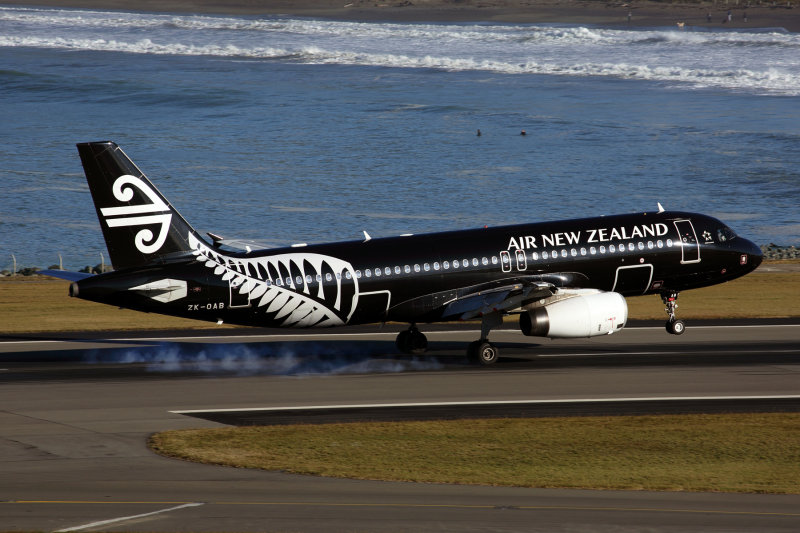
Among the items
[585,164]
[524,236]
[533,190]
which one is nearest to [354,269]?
[524,236]

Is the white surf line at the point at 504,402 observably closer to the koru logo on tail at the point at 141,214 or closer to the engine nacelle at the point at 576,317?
the engine nacelle at the point at 576,317

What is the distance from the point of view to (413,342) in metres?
46.3

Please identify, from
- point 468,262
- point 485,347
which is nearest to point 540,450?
point 485,347

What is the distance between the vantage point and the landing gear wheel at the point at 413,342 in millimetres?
46312

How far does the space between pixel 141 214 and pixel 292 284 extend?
6127mm

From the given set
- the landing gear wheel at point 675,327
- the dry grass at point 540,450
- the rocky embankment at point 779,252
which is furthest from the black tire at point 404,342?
the rocky embankment at point 779,252

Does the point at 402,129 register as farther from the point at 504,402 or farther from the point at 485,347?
the point at 504,402

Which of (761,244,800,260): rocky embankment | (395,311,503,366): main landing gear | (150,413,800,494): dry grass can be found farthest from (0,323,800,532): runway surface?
(761,244,800,260): rocky embankment

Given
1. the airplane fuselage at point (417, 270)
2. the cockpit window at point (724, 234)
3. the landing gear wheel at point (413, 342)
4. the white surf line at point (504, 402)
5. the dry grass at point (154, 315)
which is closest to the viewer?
the white surf line at point (504, 402)

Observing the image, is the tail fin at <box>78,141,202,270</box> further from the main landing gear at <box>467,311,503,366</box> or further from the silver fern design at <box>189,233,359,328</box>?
the main landing gear at <box>467,311,503,366</box>

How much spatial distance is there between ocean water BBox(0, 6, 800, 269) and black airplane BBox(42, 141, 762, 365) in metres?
41.1

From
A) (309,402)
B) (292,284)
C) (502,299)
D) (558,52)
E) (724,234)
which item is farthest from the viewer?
(558,52)

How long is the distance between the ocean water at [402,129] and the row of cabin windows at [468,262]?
41381mm

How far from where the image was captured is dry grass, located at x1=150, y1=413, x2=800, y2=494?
28.5 meters
